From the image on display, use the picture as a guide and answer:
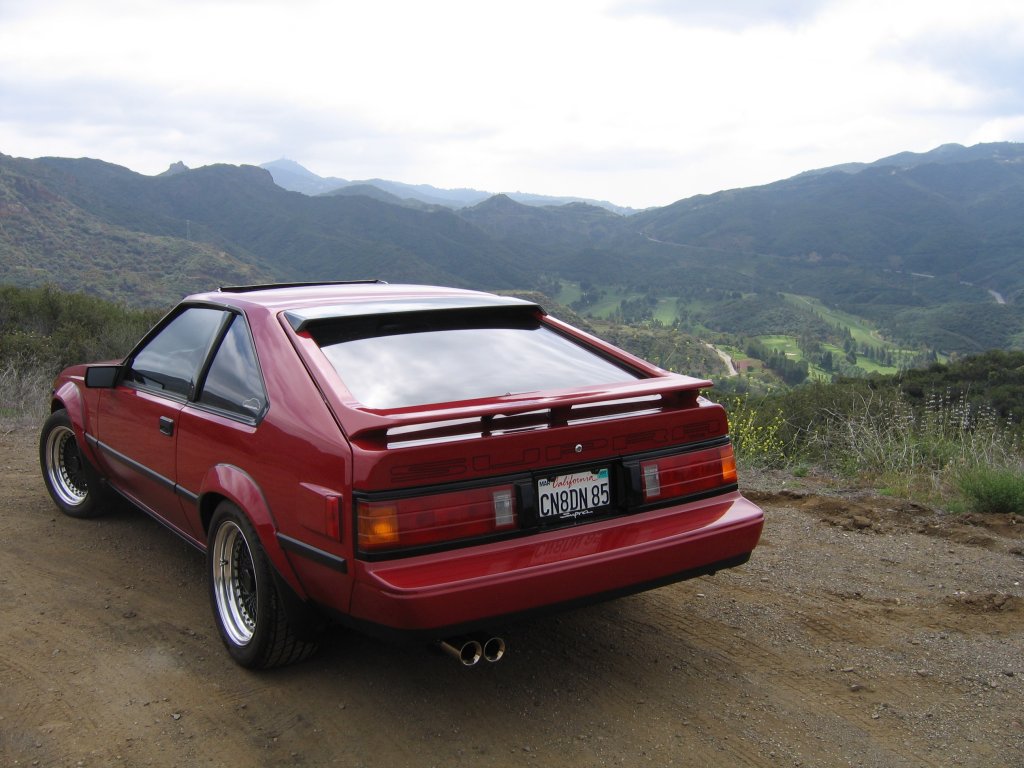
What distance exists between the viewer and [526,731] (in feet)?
9.11

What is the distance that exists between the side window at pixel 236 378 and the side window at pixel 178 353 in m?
0.15

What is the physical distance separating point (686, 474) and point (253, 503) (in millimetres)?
1630

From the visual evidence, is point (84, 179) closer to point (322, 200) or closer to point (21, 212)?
point (322, 200)

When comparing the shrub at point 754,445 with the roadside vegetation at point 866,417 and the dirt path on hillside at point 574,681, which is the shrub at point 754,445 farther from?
the dirt path on hillside at point 574,681

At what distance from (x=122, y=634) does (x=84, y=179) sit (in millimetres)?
96056

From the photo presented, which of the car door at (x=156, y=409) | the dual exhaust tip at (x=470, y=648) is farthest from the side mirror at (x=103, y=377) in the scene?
the dual exhaust tip at (x=470, y=648)

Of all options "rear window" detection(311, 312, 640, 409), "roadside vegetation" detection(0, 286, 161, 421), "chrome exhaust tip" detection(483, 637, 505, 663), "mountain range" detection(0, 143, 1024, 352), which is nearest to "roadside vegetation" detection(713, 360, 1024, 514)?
"rear window" detection(311, 312, 640, 409)

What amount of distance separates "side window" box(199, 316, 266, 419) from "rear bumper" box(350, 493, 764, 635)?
96cm

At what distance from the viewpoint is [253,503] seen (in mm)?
3020

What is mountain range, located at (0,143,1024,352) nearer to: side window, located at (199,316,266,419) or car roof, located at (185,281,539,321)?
car roof, located at (185,281,539,321)

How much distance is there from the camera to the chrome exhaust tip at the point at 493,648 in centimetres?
273

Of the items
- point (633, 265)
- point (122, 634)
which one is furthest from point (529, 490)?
point (633, 265)

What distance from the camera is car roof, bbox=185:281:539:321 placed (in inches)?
132

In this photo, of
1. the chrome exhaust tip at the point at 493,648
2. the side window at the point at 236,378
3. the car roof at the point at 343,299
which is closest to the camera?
the chrome exhaust tip at the point at 493,648
